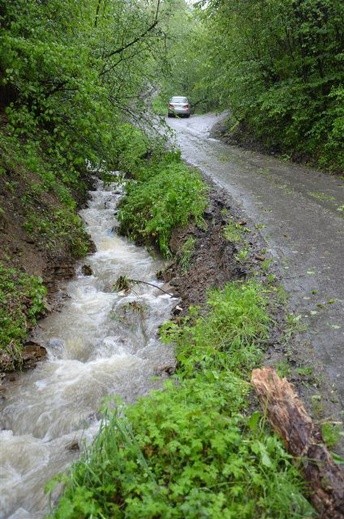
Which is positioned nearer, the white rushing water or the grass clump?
the grass clump

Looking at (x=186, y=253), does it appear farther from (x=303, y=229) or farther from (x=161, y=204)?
(x=303, y=229)

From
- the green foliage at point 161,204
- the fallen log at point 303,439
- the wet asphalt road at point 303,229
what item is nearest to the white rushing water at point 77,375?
the green foliage at point 161,204

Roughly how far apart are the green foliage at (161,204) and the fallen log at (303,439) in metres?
5.63

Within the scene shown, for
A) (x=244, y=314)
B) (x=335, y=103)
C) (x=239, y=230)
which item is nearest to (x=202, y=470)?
(x=244, y=314)

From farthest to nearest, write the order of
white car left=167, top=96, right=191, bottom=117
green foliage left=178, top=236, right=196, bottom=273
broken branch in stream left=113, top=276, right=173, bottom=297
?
white car left=167, top=96, right=191, bottom=117, green foliage left=178, top=236, right=196, bottom=273, broken branch in stream left=113, top=276, right=173, bottom=297

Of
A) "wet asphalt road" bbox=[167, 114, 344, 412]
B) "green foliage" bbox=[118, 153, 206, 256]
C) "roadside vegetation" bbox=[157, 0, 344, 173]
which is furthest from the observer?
"roadside vegetation" bbox=[157, 0, 344, 173]

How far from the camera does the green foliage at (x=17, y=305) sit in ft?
19.7

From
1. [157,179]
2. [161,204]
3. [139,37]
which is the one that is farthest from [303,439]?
[139,37]

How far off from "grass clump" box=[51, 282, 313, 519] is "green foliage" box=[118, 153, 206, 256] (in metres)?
5.68

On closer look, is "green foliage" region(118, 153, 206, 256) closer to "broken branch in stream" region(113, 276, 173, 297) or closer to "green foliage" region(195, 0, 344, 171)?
"broken branch in stream" region(113, 276, 173, 297)

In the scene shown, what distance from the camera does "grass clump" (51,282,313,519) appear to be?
2.93 m

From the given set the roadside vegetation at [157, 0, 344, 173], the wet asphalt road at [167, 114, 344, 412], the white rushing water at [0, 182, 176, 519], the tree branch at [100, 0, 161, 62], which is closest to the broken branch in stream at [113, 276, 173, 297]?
the white rushing water at [0, 182, 176, 519]

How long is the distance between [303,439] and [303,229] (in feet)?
17.9

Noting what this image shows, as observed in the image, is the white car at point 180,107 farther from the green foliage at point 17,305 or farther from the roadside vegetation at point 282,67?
the green foliage at point 17,305
